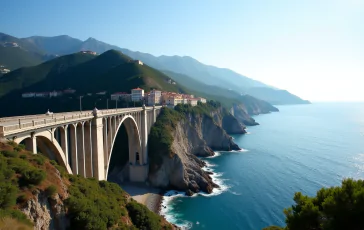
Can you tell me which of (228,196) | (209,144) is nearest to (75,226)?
(228,196)

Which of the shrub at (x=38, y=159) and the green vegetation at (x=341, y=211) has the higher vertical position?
the shrub at (x=38, y=159)

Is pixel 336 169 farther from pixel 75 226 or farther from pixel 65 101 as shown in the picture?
pixel 65 101

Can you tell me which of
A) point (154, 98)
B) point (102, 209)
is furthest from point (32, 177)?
point (154, 98)

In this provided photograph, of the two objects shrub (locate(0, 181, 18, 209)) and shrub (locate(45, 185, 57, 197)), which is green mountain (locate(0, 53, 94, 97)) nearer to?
shrub (locate(45, 185, 57, 197))

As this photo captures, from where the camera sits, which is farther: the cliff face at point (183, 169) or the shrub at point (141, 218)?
the cliff face at point (183, 169)

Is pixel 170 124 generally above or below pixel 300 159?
above

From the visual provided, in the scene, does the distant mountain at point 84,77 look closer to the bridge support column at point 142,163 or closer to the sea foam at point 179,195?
the bridge support column at point 142,163

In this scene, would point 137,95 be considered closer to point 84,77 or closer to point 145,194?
point 145,194

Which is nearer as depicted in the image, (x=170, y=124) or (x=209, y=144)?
(x=170, y=124)

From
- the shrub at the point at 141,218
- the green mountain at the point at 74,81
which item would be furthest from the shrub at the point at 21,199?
the green mountain at the point at 74,81
